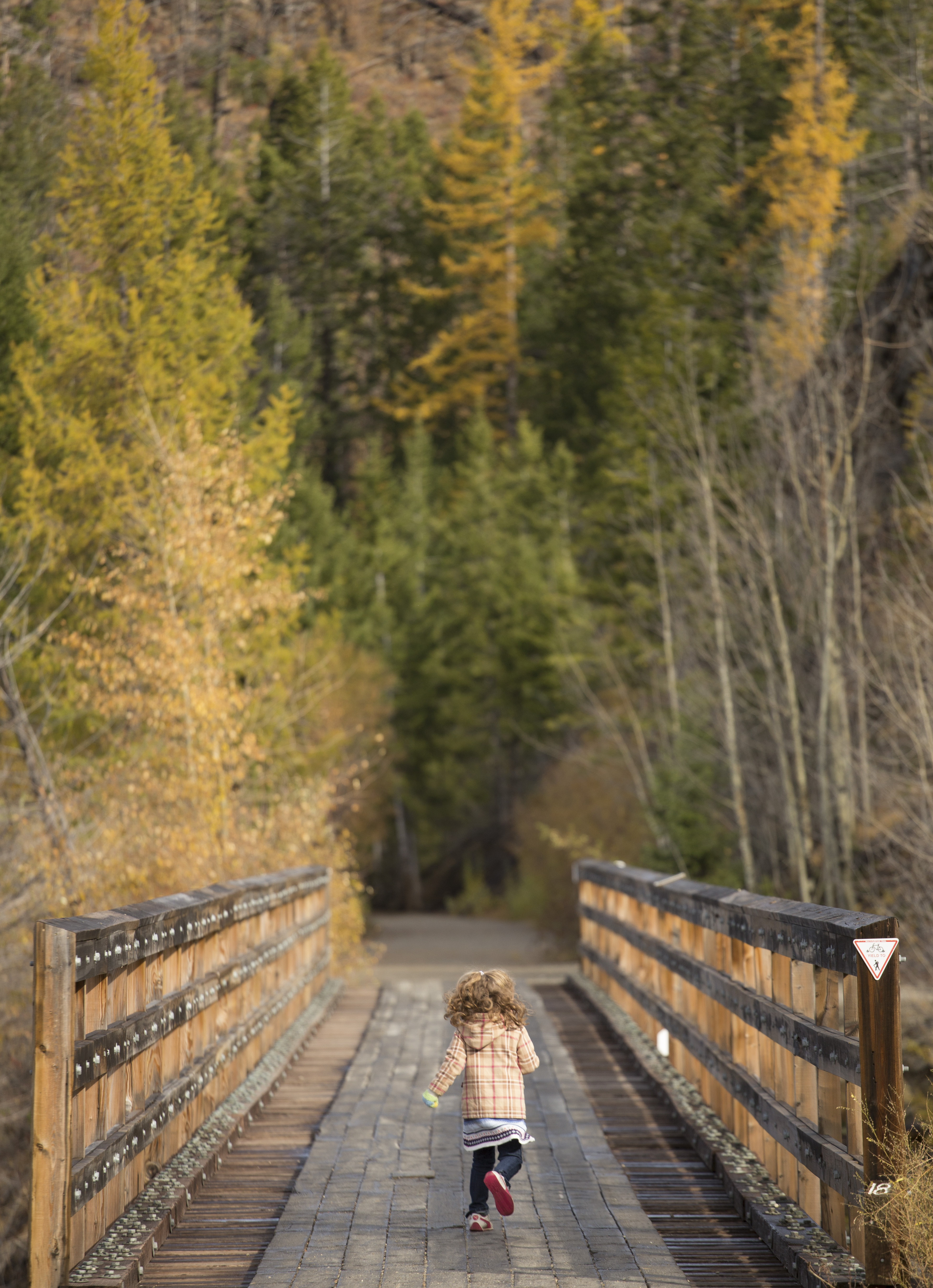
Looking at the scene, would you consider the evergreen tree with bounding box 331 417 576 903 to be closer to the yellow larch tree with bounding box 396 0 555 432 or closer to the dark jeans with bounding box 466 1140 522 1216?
the yellow larch tree with bounding box 396 0 555 432

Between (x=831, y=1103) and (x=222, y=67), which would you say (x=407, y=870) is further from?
(x=831, y=1103)

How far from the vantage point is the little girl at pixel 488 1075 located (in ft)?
16.8

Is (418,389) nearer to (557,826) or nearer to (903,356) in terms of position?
(557,826)

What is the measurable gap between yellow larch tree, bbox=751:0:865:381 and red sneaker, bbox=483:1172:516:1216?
16481 millimetres

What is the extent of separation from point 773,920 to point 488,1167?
4.57ft

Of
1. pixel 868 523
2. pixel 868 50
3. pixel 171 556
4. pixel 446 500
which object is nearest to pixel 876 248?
pixel 868 523

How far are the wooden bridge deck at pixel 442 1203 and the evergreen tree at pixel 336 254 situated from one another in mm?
32272

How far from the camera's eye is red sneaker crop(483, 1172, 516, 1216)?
16.2 feet

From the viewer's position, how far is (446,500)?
149 feet

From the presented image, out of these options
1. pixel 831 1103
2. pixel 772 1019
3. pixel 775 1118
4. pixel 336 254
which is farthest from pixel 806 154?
pixel 831 1103

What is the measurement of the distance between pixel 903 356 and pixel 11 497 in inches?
526

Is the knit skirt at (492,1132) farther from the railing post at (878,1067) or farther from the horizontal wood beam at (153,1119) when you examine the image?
the railing post at (878,1067)

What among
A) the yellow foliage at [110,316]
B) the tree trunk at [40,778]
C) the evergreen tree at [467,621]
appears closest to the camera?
the tree trunk at [40,778]

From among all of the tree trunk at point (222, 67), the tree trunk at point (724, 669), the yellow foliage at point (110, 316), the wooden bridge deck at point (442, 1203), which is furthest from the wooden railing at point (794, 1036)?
the tree trunk at point (222, 67)
